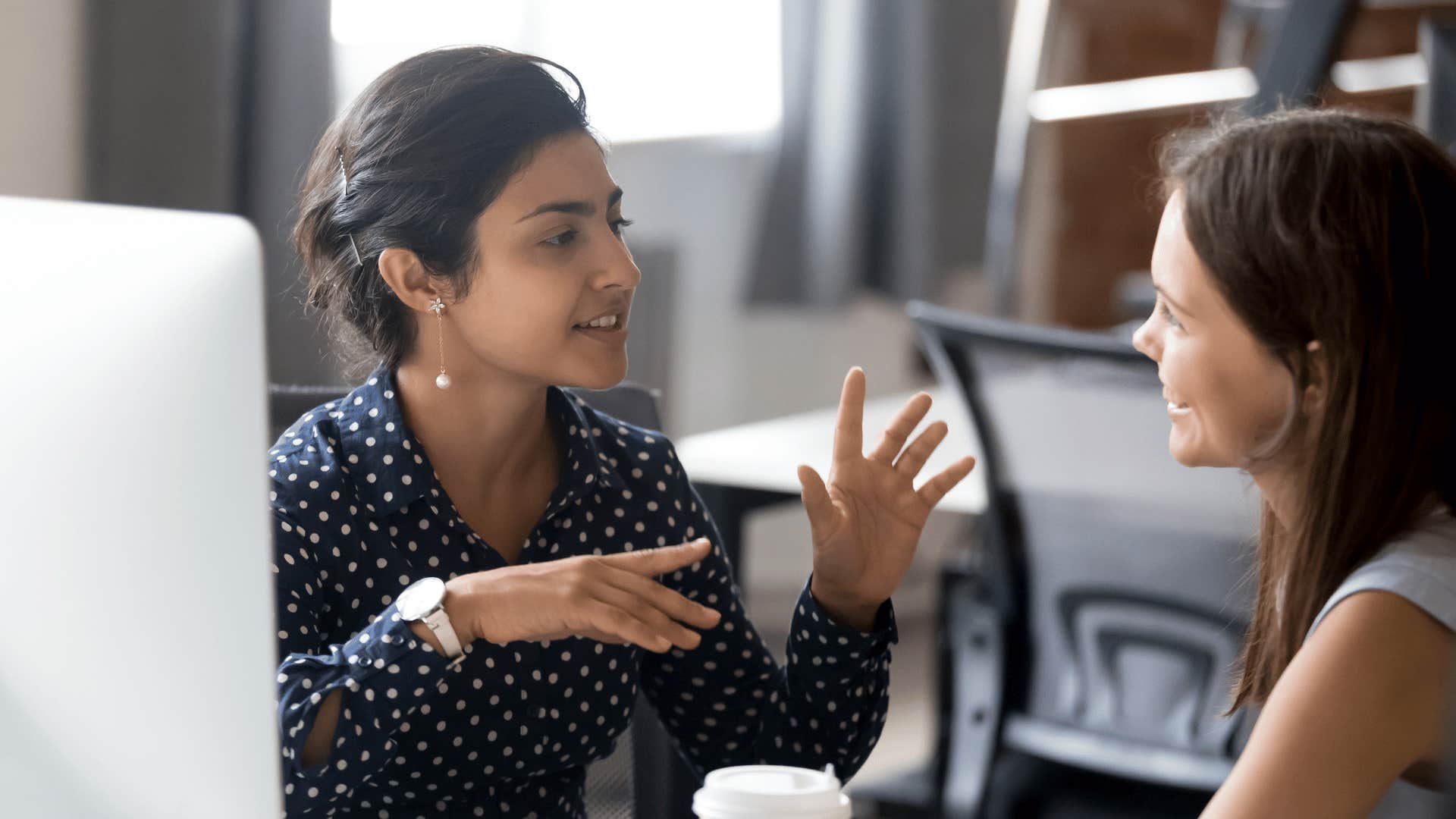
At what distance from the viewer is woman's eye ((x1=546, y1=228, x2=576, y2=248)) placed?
100 cm

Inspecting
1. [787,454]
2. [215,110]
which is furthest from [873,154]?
[215,110]

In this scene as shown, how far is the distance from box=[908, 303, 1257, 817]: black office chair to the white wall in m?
1.08

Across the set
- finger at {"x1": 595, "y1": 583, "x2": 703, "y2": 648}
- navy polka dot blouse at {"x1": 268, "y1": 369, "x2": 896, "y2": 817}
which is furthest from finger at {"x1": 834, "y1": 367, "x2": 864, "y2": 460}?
finger at {"x1": 595, "y1": 583, "x2": 703, "y2": 648}

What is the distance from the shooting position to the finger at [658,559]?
0.84m

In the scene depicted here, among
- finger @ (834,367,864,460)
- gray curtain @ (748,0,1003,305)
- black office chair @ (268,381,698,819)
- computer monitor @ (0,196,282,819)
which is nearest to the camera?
computer monitor @ (0,196,282,819)

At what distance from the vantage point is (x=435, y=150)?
0.99 metres

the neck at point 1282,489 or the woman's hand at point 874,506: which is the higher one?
the neck at point 1282,489

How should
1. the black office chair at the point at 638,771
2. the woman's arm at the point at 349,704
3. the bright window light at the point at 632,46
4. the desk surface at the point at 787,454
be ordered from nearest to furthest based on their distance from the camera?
the woman's arm at the point at 349,704 → the black office chair at the point at 638,771 → the desk surface at the point at 787,454 → the bright window light at the point at 632,46

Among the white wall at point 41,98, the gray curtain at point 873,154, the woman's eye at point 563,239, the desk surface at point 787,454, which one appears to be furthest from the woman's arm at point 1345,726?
the gray curtain at point 873,154

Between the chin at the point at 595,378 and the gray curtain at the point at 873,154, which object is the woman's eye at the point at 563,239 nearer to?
the chin at the point at 595,378

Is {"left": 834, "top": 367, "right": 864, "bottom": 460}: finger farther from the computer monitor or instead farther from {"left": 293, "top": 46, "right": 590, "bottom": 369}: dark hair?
the computer monitor

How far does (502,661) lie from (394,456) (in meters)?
0.15

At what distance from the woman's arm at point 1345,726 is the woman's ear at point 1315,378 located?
0.13 m

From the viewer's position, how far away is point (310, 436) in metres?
1.02
